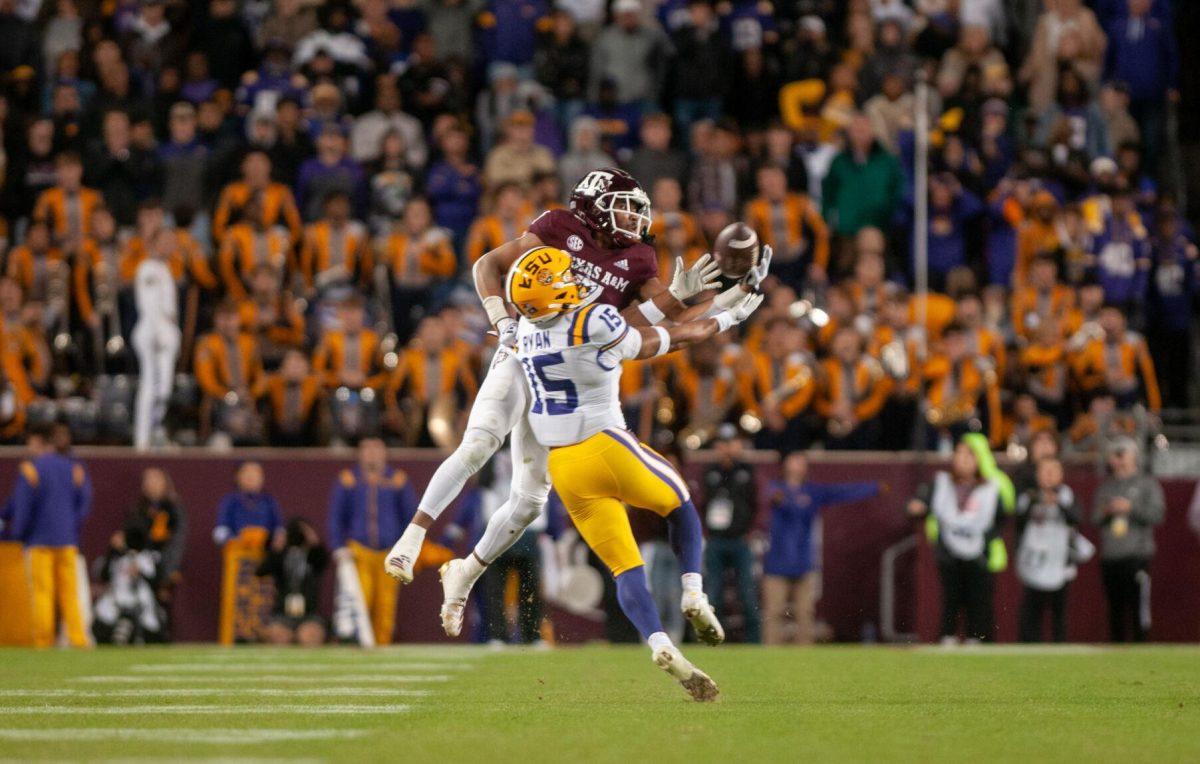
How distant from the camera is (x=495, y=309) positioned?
30.5 feet

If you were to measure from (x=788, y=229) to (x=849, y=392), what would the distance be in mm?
1706

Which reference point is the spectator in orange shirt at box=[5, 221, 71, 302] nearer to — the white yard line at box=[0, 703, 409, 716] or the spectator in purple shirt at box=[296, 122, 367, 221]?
the spectator in purple shirt at box=[296, 122, 367, 221]

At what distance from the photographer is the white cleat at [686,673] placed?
8.01 metres

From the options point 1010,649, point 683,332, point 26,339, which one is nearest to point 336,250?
point 26,339

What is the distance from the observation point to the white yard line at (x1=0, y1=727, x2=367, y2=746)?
6621mm

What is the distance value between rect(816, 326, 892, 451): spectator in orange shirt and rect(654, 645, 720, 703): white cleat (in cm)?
716

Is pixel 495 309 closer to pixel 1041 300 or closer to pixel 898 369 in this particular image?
pixel 898 369

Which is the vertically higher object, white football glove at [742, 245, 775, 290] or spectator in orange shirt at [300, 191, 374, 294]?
spectator in orange shirt at [300, 191, 374, 294]

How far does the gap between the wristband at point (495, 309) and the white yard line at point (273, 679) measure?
6.08ft

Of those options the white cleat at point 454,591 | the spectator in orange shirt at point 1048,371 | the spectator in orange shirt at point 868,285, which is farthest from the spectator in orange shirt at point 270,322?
the white cleat at point 454,591

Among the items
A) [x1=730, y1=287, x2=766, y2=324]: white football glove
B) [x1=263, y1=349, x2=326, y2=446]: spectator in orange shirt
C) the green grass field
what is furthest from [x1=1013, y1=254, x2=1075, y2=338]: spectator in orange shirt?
[x1=730, y1=287, x2=766, y2=324]: white football glove

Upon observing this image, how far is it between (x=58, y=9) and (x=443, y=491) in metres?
11.2

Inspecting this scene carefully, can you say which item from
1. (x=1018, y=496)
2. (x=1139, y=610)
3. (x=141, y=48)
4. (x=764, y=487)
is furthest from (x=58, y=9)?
(x=1139, y=610)

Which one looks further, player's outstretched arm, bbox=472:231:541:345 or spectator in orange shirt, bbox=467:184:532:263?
spectator in orange shirt, bbox=467:184:532:263
